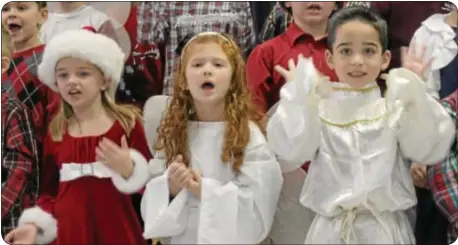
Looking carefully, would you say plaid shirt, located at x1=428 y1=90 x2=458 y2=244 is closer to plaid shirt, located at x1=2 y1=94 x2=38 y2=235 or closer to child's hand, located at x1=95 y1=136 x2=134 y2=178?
child's hand, located at x1=95 y1=136 x2=134 y2=178

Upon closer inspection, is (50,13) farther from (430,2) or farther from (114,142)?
(430,2)

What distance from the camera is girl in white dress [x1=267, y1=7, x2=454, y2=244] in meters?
1.31

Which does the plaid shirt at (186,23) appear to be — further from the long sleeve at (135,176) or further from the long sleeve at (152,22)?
the long sleeve at (135,176)

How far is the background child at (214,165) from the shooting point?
135 cm

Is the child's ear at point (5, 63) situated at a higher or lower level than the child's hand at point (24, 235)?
higher

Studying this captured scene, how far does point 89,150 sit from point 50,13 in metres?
0.31

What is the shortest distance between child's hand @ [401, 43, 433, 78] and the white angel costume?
46 mm

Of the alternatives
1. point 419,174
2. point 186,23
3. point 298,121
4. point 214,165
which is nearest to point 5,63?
A: point 186,23

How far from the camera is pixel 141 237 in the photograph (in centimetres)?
144

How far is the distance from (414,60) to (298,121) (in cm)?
28

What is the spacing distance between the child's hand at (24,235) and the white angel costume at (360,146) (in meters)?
0.49

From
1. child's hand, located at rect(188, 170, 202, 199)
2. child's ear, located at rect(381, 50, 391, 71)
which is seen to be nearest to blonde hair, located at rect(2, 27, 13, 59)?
child's hand, located at rect(188, 170, 202, 199)

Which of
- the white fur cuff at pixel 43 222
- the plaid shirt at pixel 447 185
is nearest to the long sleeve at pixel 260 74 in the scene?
the plaid shirt at pixel 447 185

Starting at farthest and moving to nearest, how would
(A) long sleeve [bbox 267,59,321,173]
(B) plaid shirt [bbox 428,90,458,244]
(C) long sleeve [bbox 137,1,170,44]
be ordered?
(C) long sleeve [bbox 137,1,170,44]
(B) plaid shirt [bbox 428,90,458,244]
(A) long sleeve [bbox 267,59,321,173]
